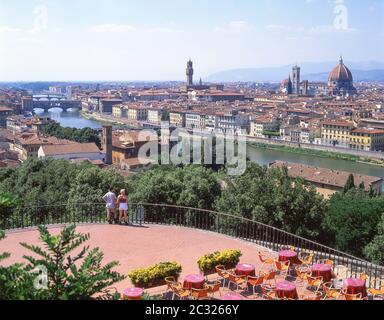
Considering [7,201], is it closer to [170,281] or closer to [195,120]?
[170,281]

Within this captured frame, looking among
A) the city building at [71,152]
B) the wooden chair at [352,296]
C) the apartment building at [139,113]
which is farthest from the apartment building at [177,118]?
the wooden chair at [352,296]

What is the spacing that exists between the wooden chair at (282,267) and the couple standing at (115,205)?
2483 millimetres

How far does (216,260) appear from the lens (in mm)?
4789

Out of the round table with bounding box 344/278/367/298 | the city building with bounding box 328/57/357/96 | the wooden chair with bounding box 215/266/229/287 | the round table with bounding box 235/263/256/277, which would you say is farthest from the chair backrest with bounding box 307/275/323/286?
the city building with bounding box 328/57/357/96

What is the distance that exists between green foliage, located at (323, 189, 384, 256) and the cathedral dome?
78924 millimetres

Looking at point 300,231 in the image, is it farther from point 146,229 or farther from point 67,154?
point 67,154

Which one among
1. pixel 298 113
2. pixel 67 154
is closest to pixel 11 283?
pixel 67 154

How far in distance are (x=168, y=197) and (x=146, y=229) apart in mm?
5449

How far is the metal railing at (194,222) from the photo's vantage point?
614cm

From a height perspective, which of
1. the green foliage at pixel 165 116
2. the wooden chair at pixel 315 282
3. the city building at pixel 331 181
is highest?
the wooden chair at pixel 315 282

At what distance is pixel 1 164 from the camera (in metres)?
24.4

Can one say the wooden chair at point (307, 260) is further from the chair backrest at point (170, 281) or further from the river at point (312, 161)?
the river at point (312, 161)

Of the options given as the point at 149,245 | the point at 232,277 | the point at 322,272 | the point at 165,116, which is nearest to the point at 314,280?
the point at 322,272

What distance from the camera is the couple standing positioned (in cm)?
673
